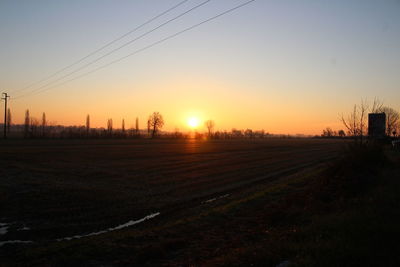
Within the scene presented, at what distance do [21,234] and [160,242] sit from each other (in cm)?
516

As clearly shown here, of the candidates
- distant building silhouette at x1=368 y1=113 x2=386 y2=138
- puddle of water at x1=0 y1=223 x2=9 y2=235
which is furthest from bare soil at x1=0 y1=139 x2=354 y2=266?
distant building silhouette at x1=368 y1=113 x2=386 y2=138

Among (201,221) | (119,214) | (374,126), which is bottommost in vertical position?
(119,214)

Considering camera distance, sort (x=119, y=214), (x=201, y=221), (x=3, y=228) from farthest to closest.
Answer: (x=119, y=214)
(x=201, y=221)
(x=3, y=228)

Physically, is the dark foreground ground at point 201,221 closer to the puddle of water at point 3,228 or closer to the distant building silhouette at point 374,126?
the puddle of water at point 3,228

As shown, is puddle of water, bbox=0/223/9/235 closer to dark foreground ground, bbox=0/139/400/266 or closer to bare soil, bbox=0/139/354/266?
dark foreground ground, bbox=0/139/400/266

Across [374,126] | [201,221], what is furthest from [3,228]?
[374,126]

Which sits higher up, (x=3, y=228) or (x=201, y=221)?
(x=201, y=221)

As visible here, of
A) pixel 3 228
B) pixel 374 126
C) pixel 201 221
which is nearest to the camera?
pixel 3 228

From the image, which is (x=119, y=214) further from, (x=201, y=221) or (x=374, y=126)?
(x=374, y=126)

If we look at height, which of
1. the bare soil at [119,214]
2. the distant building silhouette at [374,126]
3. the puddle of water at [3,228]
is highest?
the distant building silhouette at [374,126]

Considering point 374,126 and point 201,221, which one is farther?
point 374,126

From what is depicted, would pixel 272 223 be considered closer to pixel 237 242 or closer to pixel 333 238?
pixel 237 242

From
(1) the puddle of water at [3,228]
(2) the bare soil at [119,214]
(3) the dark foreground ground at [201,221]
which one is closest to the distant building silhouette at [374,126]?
(3) the dark foreground ground at [201,221]

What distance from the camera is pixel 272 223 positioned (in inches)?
393
